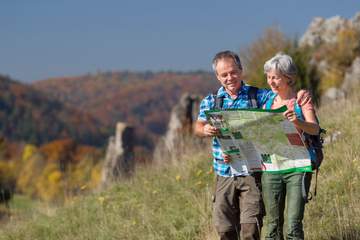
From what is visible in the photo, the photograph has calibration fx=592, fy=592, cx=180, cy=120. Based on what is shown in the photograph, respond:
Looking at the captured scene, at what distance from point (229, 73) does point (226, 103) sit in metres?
0.23

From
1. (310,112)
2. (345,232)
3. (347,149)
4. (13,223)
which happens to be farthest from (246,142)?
(13,223)

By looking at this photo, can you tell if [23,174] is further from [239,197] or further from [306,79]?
[239,197]

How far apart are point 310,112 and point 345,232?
137cm

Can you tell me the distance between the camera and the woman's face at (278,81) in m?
3.68

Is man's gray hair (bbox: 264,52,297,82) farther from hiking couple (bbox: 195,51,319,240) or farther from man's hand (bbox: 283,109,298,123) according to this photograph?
man's hand (bbox: 283,109,298,123)

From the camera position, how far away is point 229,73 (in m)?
3.95

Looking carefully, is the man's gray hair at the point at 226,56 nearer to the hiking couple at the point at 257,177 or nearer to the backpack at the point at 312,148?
the hiking couple at the point at 257,177

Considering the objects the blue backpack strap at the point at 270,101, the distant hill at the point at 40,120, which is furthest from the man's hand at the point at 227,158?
the distant hill at the point at 40,120

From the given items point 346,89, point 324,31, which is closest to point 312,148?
point 346,89

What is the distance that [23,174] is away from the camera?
87125 millimetres

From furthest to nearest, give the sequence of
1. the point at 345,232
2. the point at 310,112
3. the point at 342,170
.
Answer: the point at 342,170 → the point at 345,232 → the point at 310,112

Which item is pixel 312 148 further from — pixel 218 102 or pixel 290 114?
pixel 218 102

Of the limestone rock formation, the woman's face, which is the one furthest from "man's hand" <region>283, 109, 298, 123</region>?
the limestone rock formation

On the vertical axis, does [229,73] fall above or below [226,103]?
above
